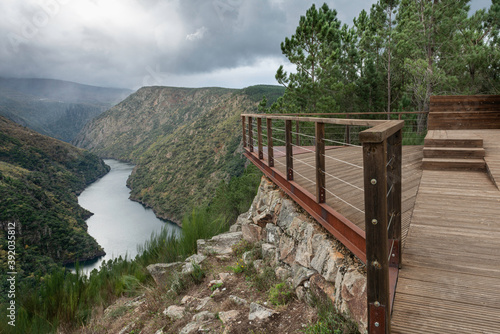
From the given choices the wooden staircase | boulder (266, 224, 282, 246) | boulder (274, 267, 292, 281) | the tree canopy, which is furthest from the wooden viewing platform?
the tree canopy

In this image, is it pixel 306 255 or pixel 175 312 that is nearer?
pixel 306 255

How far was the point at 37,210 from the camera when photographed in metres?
39.1

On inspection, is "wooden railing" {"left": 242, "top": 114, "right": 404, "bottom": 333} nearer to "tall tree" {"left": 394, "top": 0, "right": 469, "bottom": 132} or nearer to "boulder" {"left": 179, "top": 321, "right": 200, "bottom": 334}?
"boulder" {"left": 179, "top": 321, "right": 200, "bottom": 334}

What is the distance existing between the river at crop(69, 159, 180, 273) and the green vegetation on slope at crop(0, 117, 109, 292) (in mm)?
4415

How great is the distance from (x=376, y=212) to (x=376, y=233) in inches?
3.9

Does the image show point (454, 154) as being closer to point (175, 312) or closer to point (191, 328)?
point (191, 328)

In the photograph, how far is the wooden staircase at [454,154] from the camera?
507cm

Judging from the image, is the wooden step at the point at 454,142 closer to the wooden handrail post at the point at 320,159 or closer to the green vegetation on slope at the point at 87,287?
the wooden handrail post at the point at 320,159

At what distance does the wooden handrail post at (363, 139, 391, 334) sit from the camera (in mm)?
1349

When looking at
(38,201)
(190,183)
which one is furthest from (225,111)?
(38,201)

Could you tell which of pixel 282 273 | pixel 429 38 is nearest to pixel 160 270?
pixel 282 273

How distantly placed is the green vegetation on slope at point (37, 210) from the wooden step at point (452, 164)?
28.2 ft

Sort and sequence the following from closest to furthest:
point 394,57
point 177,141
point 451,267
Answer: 1. point 451,267
2. point 394,57
3. point 177,141

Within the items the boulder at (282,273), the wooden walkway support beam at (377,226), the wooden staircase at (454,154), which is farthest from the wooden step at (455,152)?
the wooden walkway support beam at (377,226)
